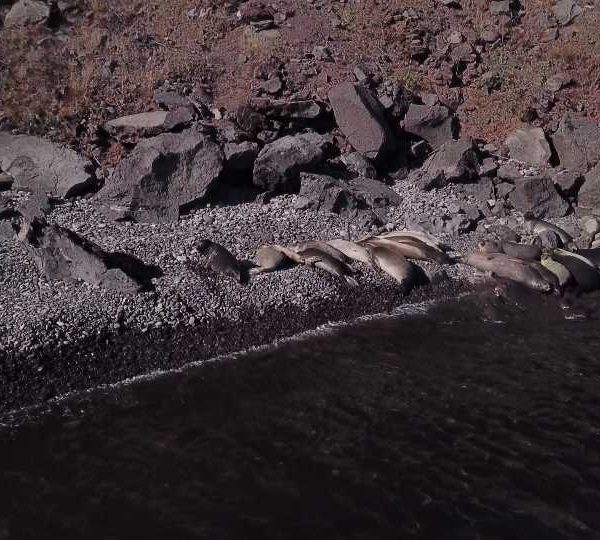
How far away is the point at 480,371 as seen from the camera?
1116 centimetres

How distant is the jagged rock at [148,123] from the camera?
54.5 ft

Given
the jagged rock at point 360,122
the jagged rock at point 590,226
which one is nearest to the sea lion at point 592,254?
the jagged rock at point 590,226

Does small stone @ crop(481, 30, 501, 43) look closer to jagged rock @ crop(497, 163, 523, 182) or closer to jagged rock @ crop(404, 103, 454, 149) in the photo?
jagged rock @ crop(404, 103, 454, 149)

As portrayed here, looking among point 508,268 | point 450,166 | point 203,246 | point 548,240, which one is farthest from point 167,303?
point 548,240

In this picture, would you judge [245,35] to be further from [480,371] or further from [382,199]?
[480,371]

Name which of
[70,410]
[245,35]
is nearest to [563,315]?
[70,410]

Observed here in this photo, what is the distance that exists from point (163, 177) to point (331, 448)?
8.13 meters

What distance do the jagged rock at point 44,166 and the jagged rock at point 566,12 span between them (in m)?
18.1

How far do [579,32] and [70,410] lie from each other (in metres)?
21.5

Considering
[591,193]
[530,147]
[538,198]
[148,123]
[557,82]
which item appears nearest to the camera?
[148,123]

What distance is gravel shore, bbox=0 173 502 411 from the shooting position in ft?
35.5

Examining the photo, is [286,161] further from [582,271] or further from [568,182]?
[568,182]

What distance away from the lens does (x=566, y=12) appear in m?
25.1

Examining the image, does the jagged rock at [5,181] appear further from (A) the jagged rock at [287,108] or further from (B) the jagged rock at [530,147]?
(B) the jagged rock at [530,147]
